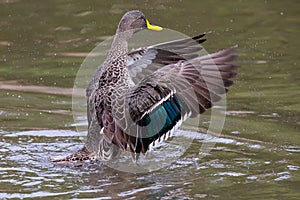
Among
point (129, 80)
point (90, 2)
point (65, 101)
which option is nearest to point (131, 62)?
point (129, 80)

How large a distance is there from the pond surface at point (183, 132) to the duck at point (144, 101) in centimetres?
32

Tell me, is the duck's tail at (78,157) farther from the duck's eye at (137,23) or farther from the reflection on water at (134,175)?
the duck's eye at (137,23)

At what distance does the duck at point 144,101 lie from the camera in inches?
308

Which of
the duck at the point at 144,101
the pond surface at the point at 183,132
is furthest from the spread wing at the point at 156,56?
the pond surface at the point at 183,132

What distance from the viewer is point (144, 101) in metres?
7.96

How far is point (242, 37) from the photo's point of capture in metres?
12.9

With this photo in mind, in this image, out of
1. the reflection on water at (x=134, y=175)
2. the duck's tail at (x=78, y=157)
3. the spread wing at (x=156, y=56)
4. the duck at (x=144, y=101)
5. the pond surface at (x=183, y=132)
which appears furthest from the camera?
the spread wing at (x=156, y=56)

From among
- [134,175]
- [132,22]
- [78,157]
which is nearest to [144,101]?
[134,175]

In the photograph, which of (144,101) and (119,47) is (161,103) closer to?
(144,101)

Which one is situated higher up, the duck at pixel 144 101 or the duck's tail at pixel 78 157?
the duck at pixel 144 101

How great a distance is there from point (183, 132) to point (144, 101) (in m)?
1.38

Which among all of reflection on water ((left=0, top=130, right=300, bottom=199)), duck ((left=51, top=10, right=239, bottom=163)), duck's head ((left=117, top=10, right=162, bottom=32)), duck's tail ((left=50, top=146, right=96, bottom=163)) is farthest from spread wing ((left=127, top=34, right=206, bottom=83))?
duck's tail ((left=50, top=146, right=96, bottom=163))

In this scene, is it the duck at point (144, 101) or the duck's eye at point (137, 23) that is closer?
the duck at point (144, 101)

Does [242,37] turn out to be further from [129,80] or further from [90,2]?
[129,80]
